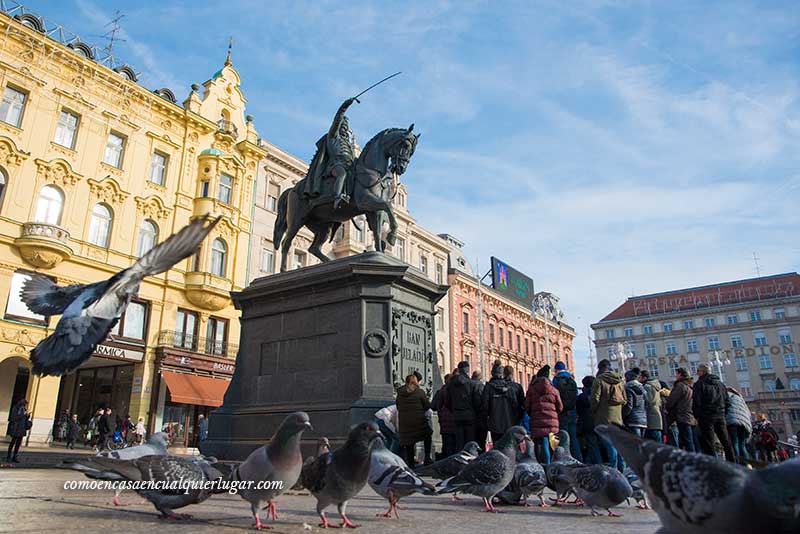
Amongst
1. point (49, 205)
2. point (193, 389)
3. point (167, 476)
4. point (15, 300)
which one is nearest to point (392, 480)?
point (167, 476)

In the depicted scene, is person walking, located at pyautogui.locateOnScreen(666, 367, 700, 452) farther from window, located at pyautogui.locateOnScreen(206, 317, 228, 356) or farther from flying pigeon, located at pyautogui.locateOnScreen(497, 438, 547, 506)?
window, located at pyautogui.locateOnScreen(206, 317, 228, 356)

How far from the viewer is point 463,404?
334 inches

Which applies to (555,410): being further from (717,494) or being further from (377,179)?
(717,494)

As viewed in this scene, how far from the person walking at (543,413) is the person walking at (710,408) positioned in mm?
2804

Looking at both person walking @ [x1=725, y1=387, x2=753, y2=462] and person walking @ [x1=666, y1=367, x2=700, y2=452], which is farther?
person walking @ [x1=725, y1=387, x2=753, y2=462]

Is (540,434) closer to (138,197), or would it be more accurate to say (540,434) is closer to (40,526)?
(40,526)

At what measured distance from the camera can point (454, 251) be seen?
48.3m

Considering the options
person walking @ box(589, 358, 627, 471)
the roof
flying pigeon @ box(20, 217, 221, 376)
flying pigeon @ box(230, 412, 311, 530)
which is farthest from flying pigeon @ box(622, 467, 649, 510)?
the roof

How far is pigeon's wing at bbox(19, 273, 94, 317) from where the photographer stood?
4688 millimetres

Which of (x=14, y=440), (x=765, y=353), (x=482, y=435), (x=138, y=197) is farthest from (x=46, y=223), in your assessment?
(x=765, y=353)

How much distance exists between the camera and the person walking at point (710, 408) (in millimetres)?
9188

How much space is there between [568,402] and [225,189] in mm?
24762

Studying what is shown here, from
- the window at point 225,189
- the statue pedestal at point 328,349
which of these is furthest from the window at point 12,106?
the statue pedestal at point 328,349

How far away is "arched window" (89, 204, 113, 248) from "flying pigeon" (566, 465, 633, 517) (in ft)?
80.5
